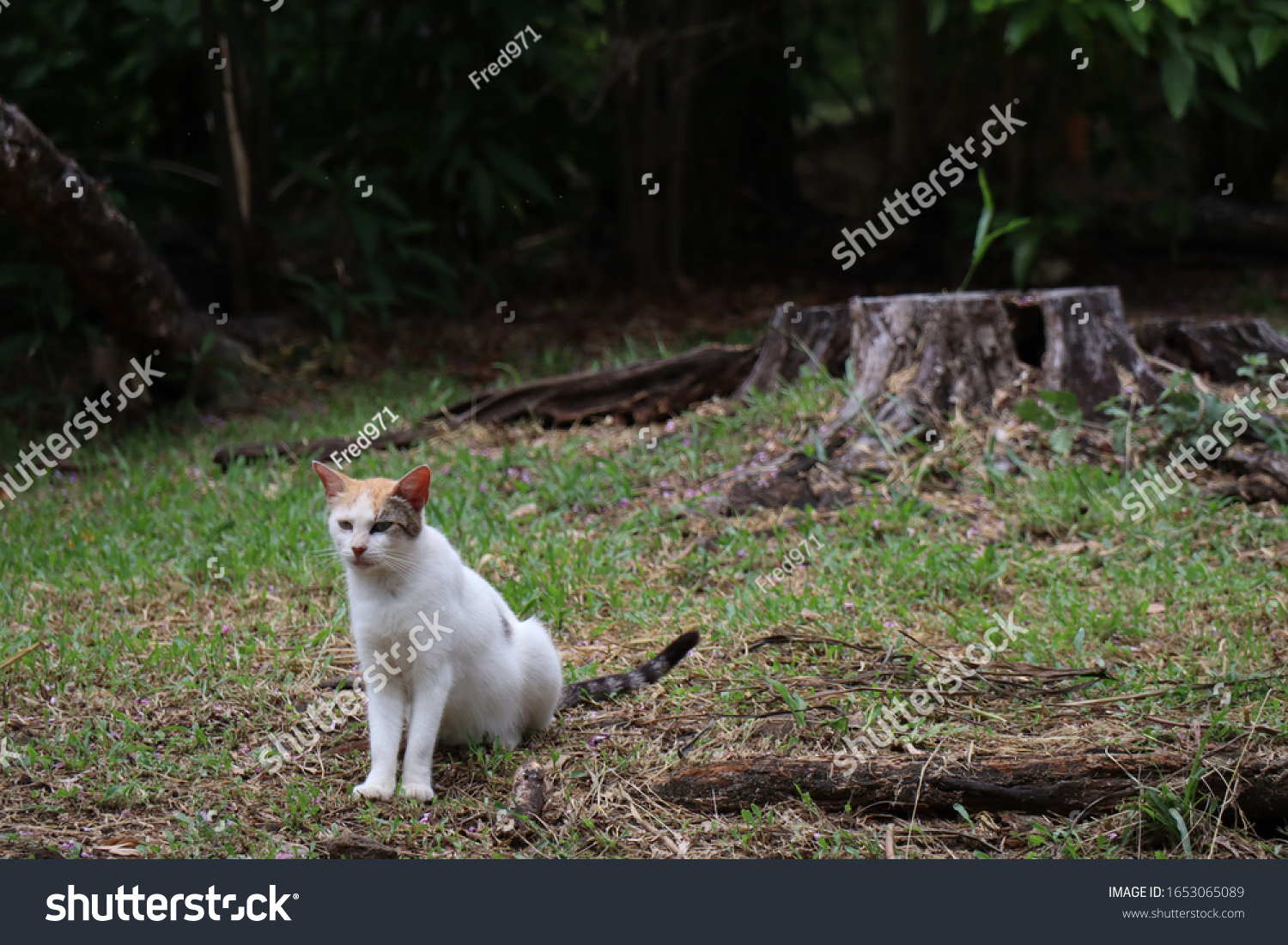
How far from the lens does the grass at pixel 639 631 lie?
237 cm

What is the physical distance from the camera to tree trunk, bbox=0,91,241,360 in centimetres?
495

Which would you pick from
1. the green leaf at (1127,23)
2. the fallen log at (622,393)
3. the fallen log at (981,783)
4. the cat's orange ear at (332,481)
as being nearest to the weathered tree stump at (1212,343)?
the green leaf at (1127,23)

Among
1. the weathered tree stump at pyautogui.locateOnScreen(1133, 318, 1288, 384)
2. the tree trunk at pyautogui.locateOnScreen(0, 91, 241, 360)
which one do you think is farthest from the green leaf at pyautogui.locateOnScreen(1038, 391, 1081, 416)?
the tree trunk at pyautogui.locateOnScreen(0, 91, 241, 360)

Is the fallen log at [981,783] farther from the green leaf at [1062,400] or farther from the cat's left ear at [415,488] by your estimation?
the green leaf at [1062,400]

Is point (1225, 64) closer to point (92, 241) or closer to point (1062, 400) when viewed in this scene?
point (1062, 400)

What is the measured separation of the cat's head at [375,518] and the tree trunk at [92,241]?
3.35 m

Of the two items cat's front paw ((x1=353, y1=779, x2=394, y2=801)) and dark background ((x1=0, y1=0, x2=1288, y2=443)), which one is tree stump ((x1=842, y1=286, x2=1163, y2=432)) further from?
cat's front paw ((x1=353, y1=779, x2=394, y2=801))

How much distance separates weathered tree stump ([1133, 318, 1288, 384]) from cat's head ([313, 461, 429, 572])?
3870 mm

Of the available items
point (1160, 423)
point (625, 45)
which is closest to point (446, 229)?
point (625, 45)

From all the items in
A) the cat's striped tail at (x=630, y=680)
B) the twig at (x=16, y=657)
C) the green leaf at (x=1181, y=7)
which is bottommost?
the cat's striped tail at (x=630, y=680)

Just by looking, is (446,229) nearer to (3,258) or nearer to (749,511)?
(3,258)

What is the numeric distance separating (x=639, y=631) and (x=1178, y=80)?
4808 millimetres

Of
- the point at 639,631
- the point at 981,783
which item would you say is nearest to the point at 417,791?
the point at 639,631

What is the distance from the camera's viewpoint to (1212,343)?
5113 millimetres
